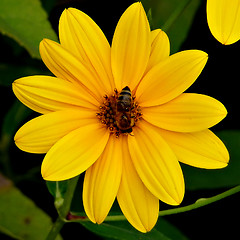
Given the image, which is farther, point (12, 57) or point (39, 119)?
point (12, 57)

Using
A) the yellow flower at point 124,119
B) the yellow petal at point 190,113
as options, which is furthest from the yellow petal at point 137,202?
the yellow petal at point 190,113

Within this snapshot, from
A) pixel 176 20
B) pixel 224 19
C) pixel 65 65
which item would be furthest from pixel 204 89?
pixel 65 65

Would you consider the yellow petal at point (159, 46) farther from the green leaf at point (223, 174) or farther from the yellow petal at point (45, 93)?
the green leaf at point (223, 174)

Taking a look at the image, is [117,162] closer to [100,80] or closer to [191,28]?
[100,80]

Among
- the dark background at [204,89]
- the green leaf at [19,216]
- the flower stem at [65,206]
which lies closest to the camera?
the flower stem at [65,206]

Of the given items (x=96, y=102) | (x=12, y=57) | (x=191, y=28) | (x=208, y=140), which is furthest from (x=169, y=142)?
(x=12, y=57)
